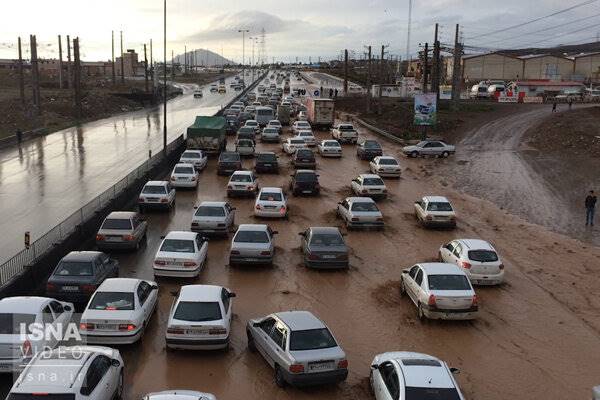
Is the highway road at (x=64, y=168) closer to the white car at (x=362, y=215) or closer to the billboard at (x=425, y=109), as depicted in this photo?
the white car at (x=362, y=215)

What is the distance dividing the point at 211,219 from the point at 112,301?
30.7 feet

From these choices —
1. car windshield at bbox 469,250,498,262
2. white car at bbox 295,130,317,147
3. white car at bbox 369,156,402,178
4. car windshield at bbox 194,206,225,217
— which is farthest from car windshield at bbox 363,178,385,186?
white car at bbox 295,130,317,147

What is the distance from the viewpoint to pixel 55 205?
27.9 metres

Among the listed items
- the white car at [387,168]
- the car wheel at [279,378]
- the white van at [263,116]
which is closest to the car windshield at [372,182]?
the white car at [387,168]

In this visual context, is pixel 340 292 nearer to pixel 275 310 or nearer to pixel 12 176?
pixel 275 310

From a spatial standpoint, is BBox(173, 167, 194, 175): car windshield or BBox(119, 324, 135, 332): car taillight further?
BBox(173, 167, 194, 175): car windshield

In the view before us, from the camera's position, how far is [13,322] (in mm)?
12117

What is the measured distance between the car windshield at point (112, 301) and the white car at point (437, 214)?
594 inches

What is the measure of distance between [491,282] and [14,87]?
10748cm

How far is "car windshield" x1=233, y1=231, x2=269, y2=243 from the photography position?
19672 millimetres

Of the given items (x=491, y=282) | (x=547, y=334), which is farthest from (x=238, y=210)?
(x=547, y=334)

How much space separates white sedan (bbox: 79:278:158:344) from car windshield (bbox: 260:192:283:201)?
1209cm

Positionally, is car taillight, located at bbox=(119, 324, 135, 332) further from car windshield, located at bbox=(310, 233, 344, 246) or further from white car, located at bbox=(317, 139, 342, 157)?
white car, located at bbox=(317, 139, 342, 157)

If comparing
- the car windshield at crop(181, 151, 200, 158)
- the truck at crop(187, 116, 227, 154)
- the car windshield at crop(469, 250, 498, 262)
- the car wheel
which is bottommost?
the car wheel
